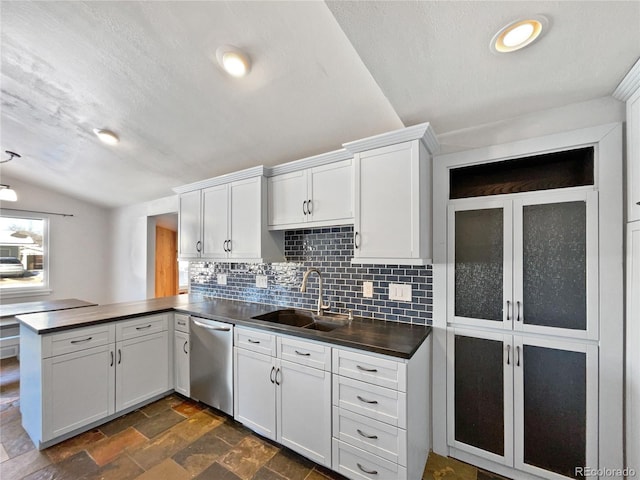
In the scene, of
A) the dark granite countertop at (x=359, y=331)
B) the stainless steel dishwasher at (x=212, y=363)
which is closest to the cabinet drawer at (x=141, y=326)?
the dark granite countertop at (x=359, y=331)

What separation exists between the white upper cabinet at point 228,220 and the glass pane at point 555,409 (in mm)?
2164

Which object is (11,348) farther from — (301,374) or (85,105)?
(301,374)

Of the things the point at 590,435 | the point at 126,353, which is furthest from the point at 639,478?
the point at 126,353

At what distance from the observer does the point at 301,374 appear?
1.86 m

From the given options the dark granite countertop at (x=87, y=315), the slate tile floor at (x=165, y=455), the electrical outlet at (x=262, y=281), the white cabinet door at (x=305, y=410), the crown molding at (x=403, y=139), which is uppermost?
the crown molding at (x=403, y=139)

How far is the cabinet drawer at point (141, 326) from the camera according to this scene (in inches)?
93.4

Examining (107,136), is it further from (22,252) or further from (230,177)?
(22,252)

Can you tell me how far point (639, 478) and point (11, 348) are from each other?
6090mm

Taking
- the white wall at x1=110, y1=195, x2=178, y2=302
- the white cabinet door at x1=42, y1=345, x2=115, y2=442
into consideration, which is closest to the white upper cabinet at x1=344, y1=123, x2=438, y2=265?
the white cabinet door at x1=42, y1=345, x2=115, y2=442

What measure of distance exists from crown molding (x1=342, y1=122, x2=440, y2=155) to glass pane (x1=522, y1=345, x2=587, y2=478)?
1478mm

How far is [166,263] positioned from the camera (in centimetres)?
521

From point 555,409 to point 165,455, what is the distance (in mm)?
2622

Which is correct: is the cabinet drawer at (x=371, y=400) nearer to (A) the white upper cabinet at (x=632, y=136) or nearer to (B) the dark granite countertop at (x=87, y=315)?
(A) the white upper cabinet at (x=632, y=136)

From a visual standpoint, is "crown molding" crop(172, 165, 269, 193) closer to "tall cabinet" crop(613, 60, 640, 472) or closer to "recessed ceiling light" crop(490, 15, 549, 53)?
"recessed ceiling light" crop(490, 15, 549, 53)
